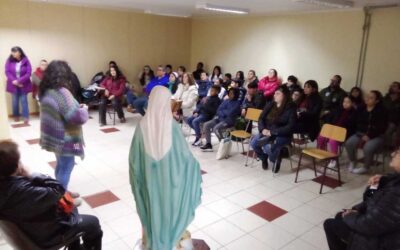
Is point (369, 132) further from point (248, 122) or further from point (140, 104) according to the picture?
point (140, 104)

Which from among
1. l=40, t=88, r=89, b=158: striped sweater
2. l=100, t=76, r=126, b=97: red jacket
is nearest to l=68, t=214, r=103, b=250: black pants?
l=40, t=88, r=89, b=158: striped sweater

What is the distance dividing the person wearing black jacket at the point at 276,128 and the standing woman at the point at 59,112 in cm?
236

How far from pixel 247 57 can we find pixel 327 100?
2.62 meters

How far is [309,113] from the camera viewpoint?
195 inches

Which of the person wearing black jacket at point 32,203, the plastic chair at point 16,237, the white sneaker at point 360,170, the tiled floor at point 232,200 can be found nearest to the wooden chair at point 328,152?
the tiled floor at point 232,200

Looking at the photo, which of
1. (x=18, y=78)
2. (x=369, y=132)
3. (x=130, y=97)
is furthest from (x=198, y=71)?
(x=369, y=132)

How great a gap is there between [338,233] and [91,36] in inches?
271

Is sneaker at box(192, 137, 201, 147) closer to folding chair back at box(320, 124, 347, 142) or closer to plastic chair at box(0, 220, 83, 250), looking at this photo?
folding chair back at box(320, 124, 347, 142)

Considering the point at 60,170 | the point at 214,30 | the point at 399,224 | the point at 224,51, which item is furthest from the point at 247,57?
the point at 399,224

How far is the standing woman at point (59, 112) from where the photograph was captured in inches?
104

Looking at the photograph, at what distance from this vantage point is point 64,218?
183 cm

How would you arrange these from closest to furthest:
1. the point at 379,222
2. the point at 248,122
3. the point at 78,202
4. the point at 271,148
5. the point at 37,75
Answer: the point at 379,222
the point at 78,202
the point at 271,148
the point at 248,122
the point at 37,75

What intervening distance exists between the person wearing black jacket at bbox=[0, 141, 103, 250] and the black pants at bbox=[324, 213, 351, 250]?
165 centimetres

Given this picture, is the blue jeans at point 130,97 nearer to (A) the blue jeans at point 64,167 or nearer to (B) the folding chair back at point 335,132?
(A) the blue jeans at point 64,167
